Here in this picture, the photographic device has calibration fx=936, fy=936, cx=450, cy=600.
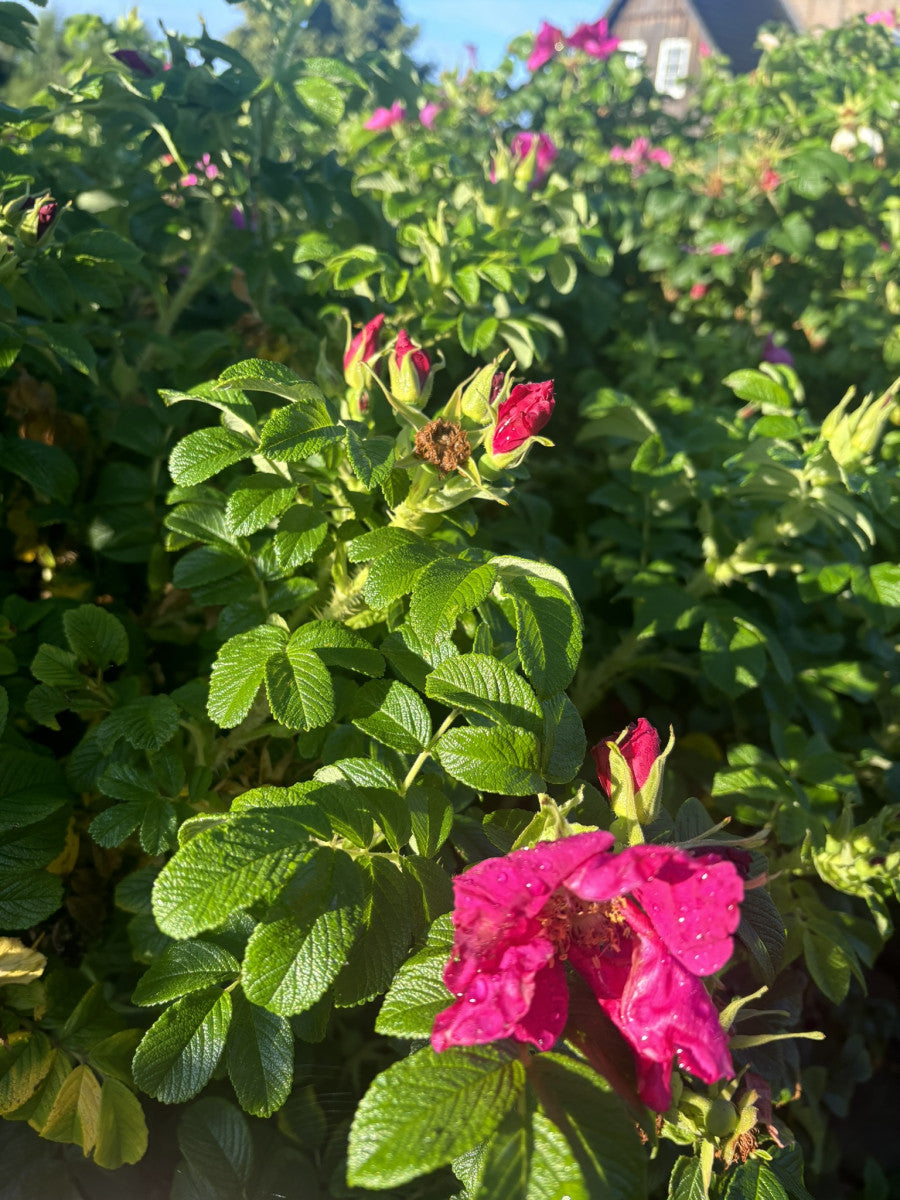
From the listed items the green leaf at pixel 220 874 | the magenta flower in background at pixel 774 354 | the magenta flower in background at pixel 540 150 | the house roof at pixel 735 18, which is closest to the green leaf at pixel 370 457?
the green leaf at pixel 220 874

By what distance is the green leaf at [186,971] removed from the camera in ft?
2.88

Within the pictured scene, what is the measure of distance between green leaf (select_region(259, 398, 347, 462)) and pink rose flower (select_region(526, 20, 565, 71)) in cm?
372

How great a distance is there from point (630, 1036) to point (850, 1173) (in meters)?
1.47

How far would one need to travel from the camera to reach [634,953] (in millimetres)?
731

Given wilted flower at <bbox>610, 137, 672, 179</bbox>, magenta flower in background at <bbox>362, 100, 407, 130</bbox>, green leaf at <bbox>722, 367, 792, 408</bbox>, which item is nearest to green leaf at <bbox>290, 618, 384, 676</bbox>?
green leaf at <bbox>722, 367, 792, 408</bbox>

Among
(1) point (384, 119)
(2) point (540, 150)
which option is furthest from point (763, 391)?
(1) point (384, 119)

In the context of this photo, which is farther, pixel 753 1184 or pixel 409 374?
pixel 409 374

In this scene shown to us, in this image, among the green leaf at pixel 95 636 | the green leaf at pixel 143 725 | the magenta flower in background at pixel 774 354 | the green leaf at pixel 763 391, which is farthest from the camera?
the magenta flower in background at pixel 774 354

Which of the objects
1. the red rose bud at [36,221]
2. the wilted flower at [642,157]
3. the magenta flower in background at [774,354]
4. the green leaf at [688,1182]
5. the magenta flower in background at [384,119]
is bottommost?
the green leaf at [688,1182]

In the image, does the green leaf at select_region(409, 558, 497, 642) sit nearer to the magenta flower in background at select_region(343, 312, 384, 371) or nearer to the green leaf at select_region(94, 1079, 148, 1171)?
the magenta flower in background at select_region(343, 312, 384, 371)

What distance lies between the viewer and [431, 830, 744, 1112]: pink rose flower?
2.15ft

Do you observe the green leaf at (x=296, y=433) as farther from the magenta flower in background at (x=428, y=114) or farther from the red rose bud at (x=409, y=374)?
the magenta flower in background at (x=428, y=114)

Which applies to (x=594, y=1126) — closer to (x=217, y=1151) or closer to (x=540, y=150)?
(x=217, y=1151)

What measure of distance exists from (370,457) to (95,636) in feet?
1.52
